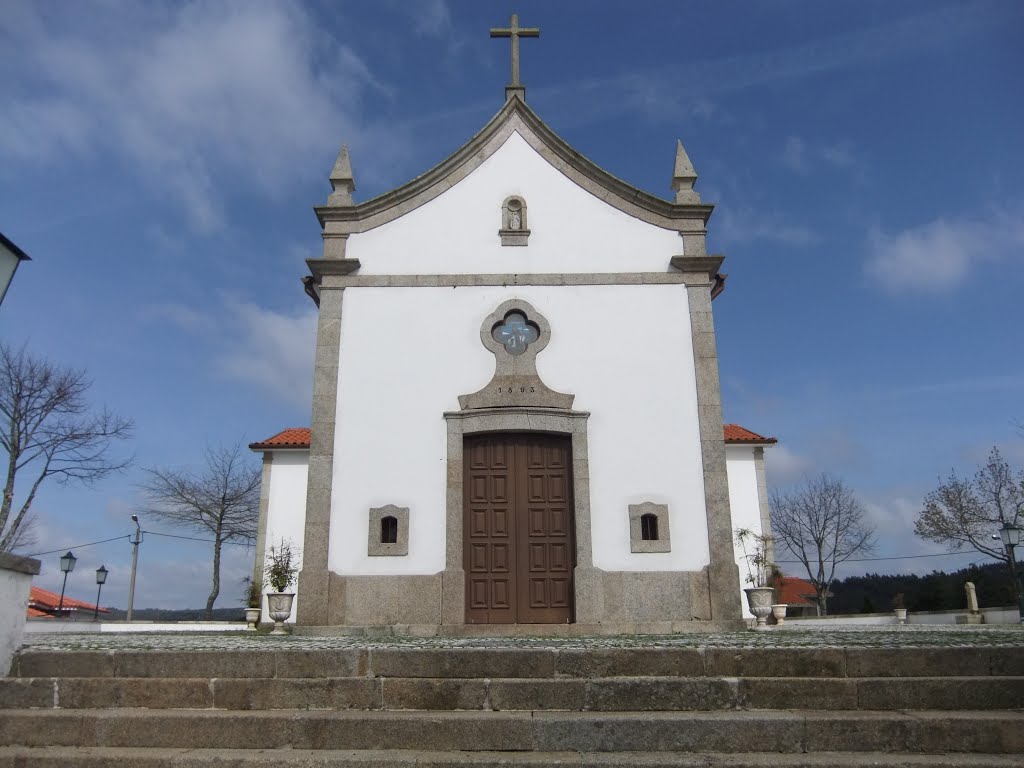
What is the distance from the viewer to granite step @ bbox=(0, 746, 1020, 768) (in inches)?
181

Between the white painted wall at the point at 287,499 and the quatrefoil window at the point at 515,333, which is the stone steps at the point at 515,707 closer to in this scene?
the quatrefoil window at the point at 515,333

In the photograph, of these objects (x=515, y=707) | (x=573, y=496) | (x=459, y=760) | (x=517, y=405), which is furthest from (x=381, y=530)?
(x=459, y=760)

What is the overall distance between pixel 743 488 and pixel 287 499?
12738 mm

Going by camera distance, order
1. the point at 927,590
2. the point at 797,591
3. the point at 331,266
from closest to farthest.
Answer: the point at 331,266 → the point at 927,590 → the point at 797,591

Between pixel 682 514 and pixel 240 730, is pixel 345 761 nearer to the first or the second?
pixel 240 730

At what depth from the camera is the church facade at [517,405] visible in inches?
441

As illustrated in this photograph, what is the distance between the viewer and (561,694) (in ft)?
17.8

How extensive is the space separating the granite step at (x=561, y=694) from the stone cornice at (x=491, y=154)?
868 centimetres

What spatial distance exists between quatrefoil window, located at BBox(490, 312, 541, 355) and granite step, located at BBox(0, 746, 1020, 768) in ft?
25.8

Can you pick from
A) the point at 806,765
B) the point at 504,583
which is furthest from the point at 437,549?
the point at 806,765

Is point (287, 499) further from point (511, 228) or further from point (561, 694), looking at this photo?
point (561, 694)

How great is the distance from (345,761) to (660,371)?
8408 mm

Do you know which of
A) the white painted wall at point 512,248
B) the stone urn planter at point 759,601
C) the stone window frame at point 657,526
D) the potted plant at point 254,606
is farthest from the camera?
the potted plant at point 254,606

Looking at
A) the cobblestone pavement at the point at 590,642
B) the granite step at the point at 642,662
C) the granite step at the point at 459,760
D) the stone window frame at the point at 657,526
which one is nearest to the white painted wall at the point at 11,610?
the cobblestone pavement at the point at 590,642
